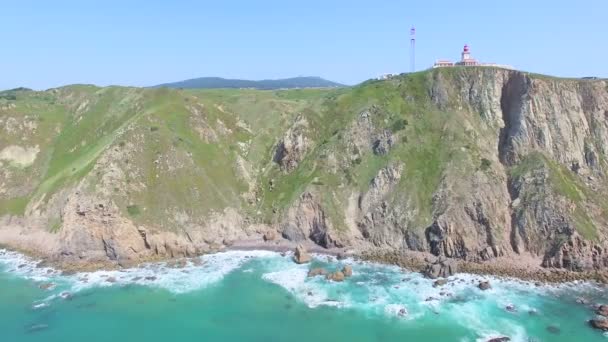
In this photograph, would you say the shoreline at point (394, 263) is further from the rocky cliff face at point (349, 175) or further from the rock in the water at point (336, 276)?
the rock in the water at point (336, 276)

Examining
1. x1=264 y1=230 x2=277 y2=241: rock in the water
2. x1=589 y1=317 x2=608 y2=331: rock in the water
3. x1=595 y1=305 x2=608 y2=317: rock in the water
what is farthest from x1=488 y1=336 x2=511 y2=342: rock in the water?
x1=264 y1=230 x2=277 y2=241: rock in the water

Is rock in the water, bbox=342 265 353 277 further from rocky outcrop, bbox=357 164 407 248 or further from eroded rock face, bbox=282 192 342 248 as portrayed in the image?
eroded rock face, bbox=282 192 342 248

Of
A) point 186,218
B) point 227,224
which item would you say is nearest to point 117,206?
point 186,218

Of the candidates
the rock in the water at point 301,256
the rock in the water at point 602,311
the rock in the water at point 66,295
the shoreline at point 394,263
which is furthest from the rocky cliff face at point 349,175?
the rock in the water at point 602,311

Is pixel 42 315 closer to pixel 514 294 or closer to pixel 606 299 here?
pixel 514 294

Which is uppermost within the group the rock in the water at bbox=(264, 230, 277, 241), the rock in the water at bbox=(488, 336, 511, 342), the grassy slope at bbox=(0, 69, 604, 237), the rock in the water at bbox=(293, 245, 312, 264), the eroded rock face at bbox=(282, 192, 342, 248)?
the grassy slope at bbox=(0, 69, 604, 237)

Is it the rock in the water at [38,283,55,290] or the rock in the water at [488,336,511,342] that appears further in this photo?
the rock in the water at [38,283,55,290]
